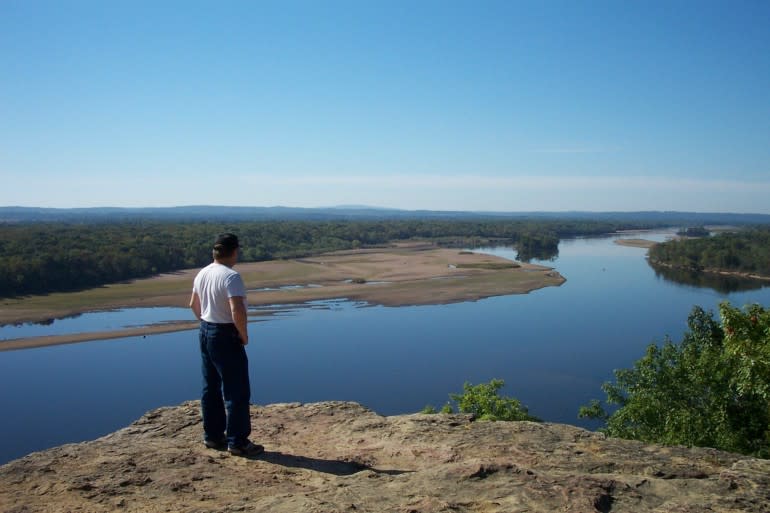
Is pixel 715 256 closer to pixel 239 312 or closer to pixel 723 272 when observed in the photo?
pixel 723 272

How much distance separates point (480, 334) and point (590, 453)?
25605 millimetres

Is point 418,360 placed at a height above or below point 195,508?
below

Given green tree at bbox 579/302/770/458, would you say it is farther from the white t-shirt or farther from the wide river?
the wide river

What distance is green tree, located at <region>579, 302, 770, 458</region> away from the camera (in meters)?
6.98

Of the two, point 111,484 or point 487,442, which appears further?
point 487,442

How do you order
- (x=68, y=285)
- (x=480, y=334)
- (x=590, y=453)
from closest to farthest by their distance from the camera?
1. (x=590, y=453)
2. (x=480, y=334)
3. (x=68, y=285)

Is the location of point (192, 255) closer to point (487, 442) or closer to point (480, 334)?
point (480, 334)

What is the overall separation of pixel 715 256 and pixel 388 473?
64.8 m

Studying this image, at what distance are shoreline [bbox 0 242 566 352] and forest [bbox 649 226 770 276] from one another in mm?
16533

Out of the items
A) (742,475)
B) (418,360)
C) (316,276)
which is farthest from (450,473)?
(316,276)

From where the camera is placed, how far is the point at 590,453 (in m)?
4.66

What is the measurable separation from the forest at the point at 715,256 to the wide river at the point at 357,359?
2113 centimetres

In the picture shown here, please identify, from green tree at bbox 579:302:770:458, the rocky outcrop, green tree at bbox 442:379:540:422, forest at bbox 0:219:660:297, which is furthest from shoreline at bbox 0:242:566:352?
the rocky outcrop

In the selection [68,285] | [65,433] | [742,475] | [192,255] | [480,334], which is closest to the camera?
[742,475]
